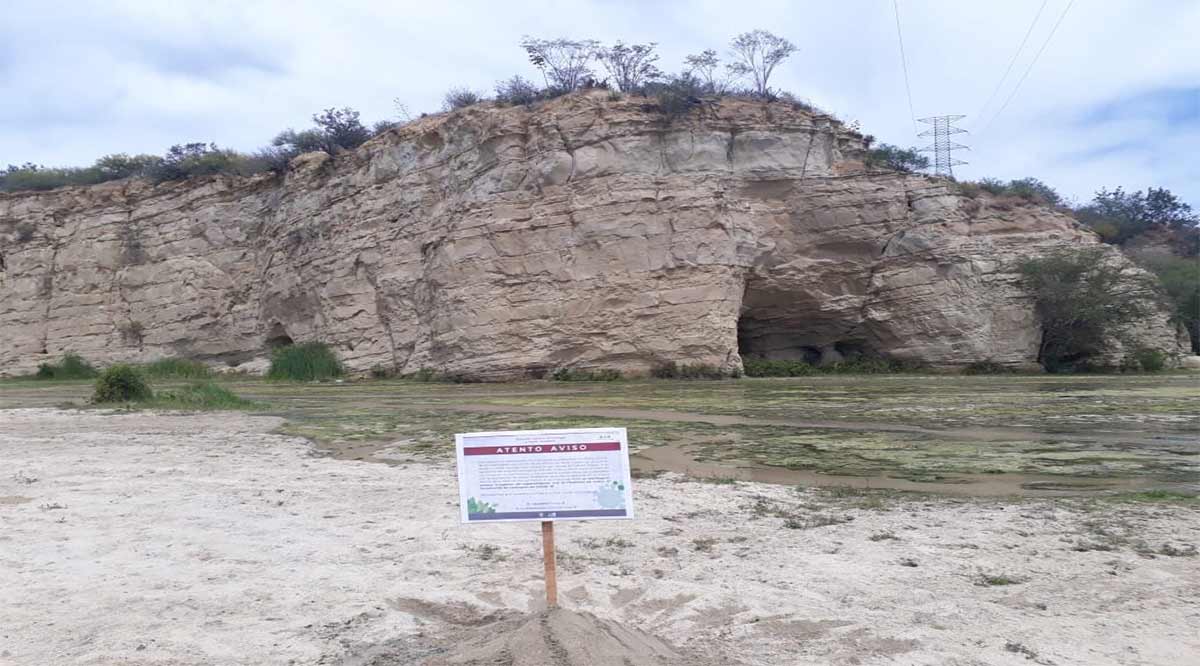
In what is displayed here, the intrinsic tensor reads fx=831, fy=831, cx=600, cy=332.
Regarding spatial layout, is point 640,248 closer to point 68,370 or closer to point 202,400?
point 202,400

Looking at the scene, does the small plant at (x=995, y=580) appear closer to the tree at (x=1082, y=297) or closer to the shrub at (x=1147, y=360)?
A: the tree at (x=1082, y=297)

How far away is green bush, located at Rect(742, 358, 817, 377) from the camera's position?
110ft

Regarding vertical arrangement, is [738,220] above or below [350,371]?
above

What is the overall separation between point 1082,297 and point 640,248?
1626cm

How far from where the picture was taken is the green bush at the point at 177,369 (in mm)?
37000

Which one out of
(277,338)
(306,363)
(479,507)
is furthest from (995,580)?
(277,338)

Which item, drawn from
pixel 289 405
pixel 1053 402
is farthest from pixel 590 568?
pixel 289 405

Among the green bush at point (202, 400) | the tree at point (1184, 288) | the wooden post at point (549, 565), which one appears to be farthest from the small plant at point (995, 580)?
the tree at point (1184, 288)

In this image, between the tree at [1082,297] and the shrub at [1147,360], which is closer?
the tree at [1082,297]

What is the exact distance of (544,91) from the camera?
34.0m

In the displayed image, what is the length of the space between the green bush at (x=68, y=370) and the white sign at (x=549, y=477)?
134 ft

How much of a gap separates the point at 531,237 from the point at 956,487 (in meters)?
23.5

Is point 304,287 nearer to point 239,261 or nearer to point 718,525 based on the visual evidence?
point 239,261

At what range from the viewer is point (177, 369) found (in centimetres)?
3753
